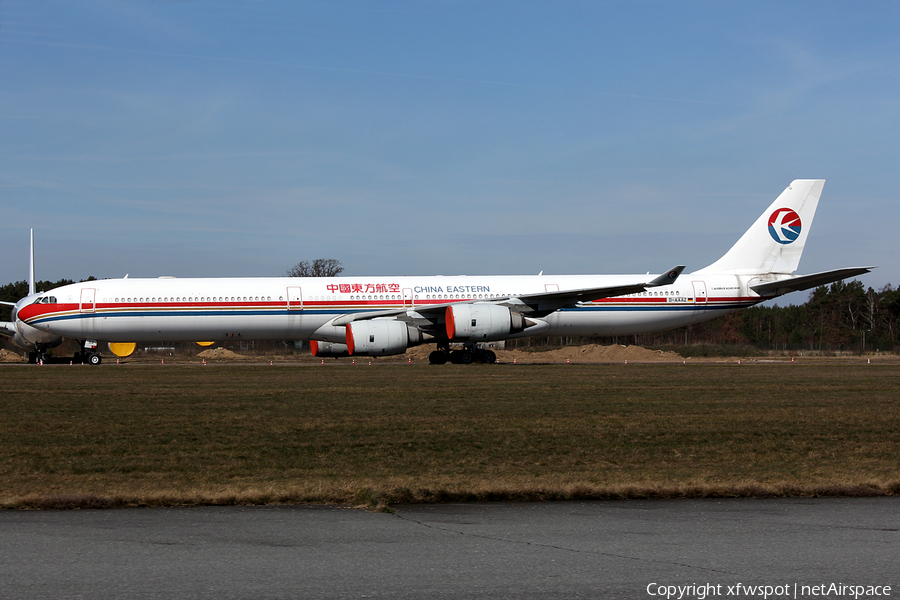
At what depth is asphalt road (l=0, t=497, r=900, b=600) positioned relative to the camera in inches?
184

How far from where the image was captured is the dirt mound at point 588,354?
47.2 metres

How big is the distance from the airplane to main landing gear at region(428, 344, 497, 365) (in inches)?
1.9

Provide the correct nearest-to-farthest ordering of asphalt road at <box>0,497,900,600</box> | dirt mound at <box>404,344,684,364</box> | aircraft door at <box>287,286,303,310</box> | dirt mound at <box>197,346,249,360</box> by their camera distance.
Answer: asphalt road at <box>0,497,900,600</box>
aircraft door at <box>287,286,303,310</box>
dirt mound at <box>404,344,684,364</box>
dirt mound at <box>197,346,249,360</box>

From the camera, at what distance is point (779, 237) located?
37.0m

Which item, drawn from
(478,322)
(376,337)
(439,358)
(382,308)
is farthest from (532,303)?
(376,337)

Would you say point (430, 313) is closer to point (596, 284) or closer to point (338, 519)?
point (596, 284)

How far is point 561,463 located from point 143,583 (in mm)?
5388

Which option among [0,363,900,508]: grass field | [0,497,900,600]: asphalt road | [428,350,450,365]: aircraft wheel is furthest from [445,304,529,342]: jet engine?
[0,497,900,600]: asphalt road

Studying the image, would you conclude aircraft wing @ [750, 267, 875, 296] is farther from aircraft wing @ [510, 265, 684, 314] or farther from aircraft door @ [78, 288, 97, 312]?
aircraft door @ [78, 288, 97, 312]

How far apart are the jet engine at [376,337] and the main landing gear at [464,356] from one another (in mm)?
3511

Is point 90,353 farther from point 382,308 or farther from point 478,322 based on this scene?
point 478,322

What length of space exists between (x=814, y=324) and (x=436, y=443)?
285 ft

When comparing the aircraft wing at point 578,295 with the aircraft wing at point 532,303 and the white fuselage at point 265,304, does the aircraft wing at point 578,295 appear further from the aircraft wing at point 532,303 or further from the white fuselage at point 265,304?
the white fuselage at point 265,304

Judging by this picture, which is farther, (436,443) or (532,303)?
(532,303)
